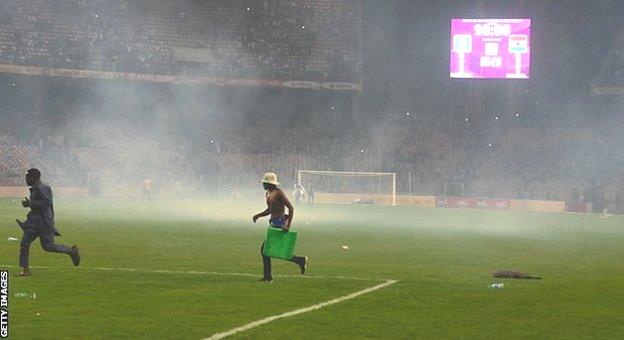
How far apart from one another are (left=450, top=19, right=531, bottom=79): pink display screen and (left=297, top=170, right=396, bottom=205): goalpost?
8.16 metres

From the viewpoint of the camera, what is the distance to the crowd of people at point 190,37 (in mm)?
70438

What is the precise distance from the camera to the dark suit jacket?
61.6 ft

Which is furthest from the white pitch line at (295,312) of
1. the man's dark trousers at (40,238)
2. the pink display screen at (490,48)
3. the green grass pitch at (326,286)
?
the pink display screen at (490,48)

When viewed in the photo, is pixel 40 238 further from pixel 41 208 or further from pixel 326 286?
pixel 326 286

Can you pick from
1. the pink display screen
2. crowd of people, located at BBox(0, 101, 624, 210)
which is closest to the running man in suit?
crowd of people, located at BBox(0, 101, 624, 210)

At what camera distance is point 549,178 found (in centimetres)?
7244

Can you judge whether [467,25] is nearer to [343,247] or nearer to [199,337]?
[343,247]

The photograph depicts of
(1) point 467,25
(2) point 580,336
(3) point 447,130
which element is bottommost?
(2) point 580,336

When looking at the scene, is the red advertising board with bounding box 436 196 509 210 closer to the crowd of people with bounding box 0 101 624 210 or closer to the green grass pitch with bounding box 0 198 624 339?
the crowd of people with bounding box 0 101 624 210

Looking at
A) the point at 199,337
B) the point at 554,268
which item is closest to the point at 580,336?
the point at 199,337

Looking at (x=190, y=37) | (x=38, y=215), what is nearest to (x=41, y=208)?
(x=38, y=215)

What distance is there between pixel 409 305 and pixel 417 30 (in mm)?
63607

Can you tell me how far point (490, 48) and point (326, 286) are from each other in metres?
54.7

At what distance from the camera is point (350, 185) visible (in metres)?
73.0
